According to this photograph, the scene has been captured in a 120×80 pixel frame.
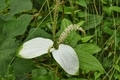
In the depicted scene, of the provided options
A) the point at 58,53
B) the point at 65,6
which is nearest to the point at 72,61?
the point at 58,53

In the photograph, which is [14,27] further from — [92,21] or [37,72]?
[92,21]

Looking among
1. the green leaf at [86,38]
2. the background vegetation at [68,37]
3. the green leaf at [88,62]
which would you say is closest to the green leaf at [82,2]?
the background vegetation at [68,37]

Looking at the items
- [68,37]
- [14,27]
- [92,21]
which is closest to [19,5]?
[14,27]

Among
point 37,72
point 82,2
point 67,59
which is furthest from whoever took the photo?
point 82,2

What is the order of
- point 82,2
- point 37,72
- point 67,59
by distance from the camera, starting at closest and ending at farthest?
point 67,59
point 37,72
point 82,2

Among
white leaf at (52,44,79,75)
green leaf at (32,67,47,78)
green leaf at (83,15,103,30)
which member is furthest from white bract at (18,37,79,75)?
green leaf at (83,15,103,30)

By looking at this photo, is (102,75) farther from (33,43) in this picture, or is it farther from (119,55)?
(33,43)
